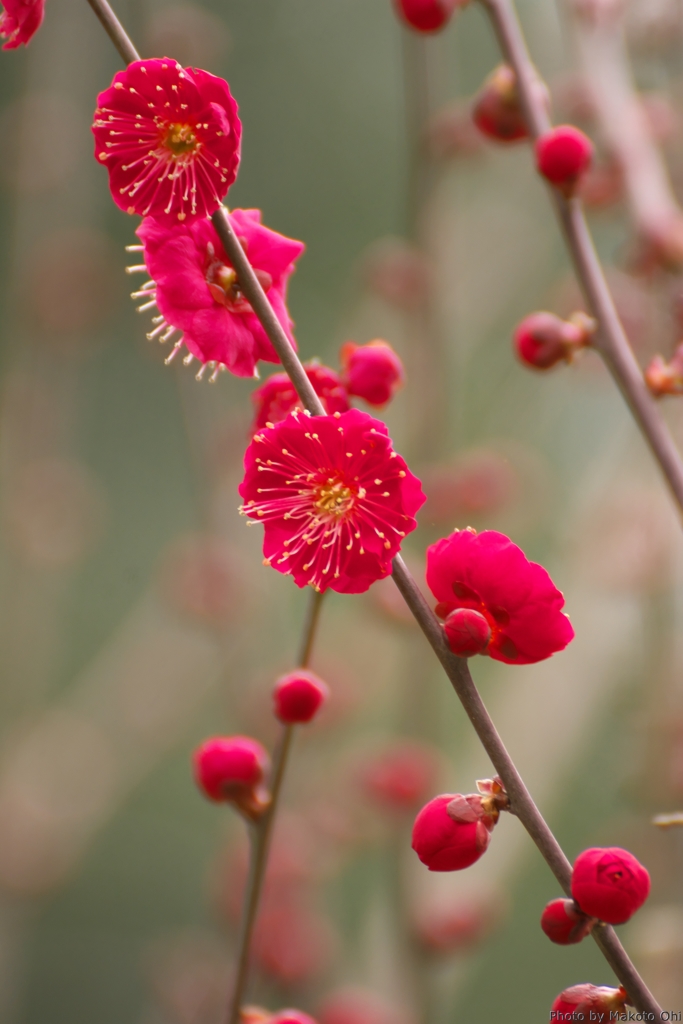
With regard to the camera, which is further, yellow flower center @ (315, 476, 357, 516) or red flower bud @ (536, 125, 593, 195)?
red flower bud @ (536, 125, 593, 195)

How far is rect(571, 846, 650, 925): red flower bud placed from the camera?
0.45m

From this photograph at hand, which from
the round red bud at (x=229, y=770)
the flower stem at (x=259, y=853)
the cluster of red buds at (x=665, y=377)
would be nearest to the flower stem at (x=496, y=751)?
the flower stem at (x=259, y=853)

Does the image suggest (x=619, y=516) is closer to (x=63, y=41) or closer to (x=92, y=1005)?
(x=63, y=41)

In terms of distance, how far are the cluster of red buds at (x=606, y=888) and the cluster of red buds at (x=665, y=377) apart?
14.5 inches

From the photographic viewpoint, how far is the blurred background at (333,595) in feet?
4.17

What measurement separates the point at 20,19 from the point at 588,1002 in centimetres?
63

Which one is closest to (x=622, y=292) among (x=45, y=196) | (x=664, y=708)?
(x=664, y=708)

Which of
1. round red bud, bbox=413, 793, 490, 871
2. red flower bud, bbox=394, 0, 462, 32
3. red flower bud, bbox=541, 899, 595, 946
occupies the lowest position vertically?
red flower bud, bbox=541, 899, 595, 946

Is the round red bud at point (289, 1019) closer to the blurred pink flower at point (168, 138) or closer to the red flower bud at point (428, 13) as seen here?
the blurred pink flower at point (168, 138)

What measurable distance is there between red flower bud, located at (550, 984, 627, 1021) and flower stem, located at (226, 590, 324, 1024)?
0.66 ft

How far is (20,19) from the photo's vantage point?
50 centimetres

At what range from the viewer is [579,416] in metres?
2.51

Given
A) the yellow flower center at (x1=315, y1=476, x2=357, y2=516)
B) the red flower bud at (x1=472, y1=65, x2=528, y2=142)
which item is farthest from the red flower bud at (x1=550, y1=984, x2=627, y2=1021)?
the red flower bud at (x1=472, y1=65, x2=528, y2=142)

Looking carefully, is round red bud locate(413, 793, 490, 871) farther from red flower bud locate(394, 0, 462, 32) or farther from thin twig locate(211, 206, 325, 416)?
red flower bud locate(394, 0, 462, 32)
